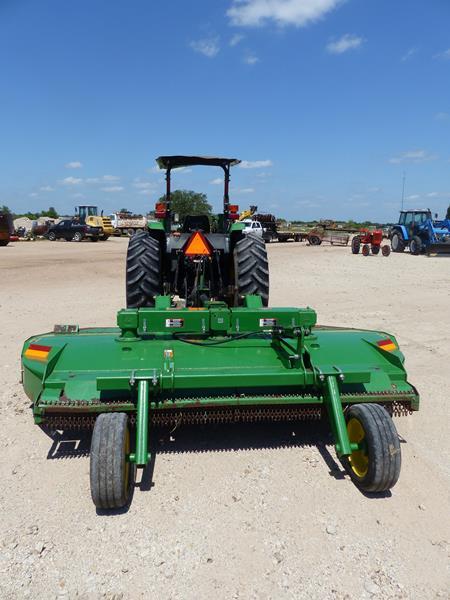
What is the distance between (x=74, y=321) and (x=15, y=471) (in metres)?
4.26

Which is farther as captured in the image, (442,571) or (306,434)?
(306,434)

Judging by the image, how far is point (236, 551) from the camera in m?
2.29

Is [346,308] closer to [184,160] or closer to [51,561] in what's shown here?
[184,160]

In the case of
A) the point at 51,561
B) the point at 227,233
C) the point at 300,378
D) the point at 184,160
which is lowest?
the point at 51,561

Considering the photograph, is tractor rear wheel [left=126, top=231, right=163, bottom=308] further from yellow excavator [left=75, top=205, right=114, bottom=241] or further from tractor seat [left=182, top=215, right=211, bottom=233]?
yellow excavator [left=75, top=205, right=114, bottom=241]

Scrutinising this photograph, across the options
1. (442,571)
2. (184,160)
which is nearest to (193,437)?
(442,571)

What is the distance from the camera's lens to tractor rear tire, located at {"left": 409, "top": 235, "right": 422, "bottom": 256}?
1994 cm

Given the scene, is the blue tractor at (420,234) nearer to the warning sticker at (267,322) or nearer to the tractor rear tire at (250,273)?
the tractor rear tire at (250,273)

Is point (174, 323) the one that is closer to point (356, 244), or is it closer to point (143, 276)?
point (143, 276)

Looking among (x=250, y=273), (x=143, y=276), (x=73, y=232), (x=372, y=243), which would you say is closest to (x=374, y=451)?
(x=250, y=273)

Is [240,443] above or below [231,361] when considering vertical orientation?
below

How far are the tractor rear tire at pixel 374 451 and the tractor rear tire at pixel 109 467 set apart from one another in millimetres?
1350

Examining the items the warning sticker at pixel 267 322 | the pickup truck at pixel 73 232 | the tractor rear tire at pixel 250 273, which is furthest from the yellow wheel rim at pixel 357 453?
the pickup truck at pixel 73 232

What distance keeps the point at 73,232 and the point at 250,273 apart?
25.2 meters
